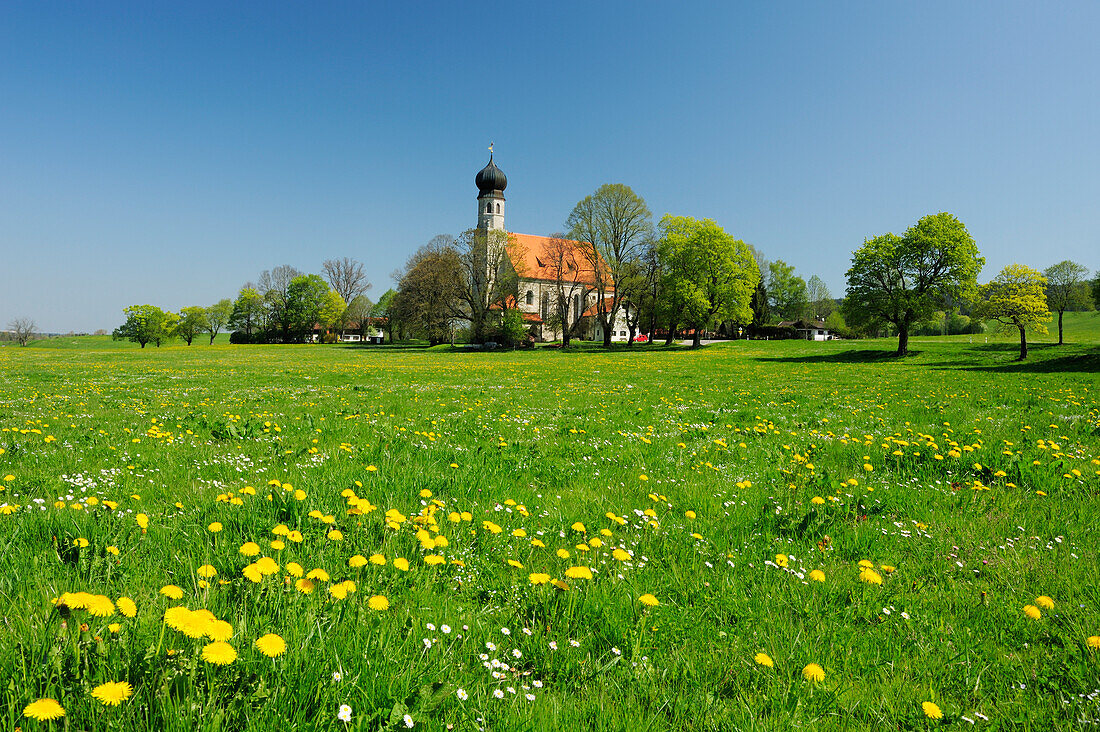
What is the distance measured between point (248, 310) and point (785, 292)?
103647 mm

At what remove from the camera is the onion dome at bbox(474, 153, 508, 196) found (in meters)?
86.9

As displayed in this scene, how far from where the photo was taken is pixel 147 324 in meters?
89.5

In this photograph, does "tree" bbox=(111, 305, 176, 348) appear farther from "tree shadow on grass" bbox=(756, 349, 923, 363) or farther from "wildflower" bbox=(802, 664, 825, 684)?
"wildflower" bbox=(802, 664, 825, 684)

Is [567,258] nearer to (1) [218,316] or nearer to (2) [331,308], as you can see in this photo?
(2) [331,308]

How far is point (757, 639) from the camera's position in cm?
263

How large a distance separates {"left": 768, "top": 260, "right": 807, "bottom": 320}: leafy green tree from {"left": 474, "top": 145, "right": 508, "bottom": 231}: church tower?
54.5 metres

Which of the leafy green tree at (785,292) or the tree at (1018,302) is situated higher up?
the leafy green tree at (785,292)

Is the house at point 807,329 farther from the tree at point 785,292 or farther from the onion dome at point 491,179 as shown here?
the onion dome at point 491,179

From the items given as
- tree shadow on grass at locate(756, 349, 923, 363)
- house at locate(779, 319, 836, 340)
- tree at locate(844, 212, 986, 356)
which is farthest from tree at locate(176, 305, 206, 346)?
house at locate(779, 319, 836, 340)

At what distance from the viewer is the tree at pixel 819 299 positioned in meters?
117

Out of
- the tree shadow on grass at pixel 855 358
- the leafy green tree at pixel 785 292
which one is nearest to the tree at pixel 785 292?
the leafy green tree at pixel 785 292

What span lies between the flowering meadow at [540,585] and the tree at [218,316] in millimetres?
110278

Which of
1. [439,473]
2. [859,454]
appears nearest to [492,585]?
[439,473]

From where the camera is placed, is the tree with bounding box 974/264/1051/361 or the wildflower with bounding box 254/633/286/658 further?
the tree with bounding box 974/264/1051/361
